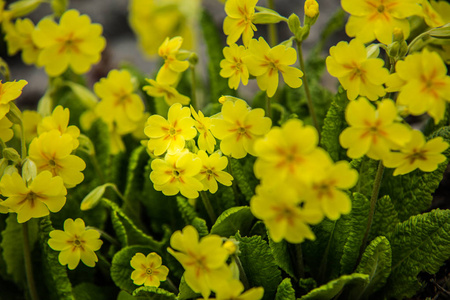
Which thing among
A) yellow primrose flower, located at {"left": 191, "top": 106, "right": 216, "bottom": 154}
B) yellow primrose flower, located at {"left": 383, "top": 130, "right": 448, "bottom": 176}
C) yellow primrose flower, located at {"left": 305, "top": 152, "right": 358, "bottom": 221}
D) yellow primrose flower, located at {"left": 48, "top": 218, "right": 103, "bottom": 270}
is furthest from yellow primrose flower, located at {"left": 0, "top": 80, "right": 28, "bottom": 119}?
yellow primrose flower, located at {"left": 383, "top": 130, "right": 448, "bottom": 176}

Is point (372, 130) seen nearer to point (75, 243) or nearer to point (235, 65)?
point (235, 65)

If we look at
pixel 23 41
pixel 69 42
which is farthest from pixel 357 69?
pixel 23 41

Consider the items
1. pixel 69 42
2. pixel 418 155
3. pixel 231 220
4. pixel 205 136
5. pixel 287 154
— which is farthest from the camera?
pixel 69 42

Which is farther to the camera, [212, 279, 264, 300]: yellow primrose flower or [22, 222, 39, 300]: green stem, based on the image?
[22, 222, 39, 300]: green stem

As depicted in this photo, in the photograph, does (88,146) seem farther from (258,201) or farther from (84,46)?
(258,201)

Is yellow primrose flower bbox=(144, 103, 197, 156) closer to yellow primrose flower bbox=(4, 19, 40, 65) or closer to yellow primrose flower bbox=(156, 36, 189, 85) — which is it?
yellow primrose flower bbox=(156, 36, 189, 85)
